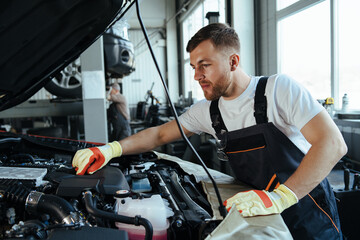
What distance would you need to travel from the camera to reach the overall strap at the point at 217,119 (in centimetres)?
141

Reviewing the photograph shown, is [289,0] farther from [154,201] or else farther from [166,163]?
[154,201]

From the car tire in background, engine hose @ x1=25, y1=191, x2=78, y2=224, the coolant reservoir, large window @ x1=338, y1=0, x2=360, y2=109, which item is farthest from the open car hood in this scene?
large window @ x1=338, y1=0, x2=360, y2=109

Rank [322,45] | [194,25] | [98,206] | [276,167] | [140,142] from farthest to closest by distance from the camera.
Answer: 1. [194,25]
2. [322,45]
3. [140,142]
4. [276,167]
5. [98,206]

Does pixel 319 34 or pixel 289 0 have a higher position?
pixel 289 0

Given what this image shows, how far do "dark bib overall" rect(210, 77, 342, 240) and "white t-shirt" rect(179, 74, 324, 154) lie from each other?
44 mm

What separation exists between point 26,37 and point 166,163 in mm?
907

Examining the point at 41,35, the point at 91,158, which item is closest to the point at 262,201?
the point at 91,158

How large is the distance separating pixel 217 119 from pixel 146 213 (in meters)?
0.68

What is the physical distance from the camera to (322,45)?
3.20m

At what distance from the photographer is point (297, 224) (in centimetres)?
115

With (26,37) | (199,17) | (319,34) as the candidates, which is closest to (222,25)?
(26,37)

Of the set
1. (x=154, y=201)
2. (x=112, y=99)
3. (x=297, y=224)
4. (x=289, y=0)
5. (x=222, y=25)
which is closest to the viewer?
→ (x=154, y=201)

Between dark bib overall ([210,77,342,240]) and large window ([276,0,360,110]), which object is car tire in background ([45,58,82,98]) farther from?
large window ([276,0,360,110])

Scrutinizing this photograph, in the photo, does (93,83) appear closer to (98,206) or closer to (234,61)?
(234,61)
